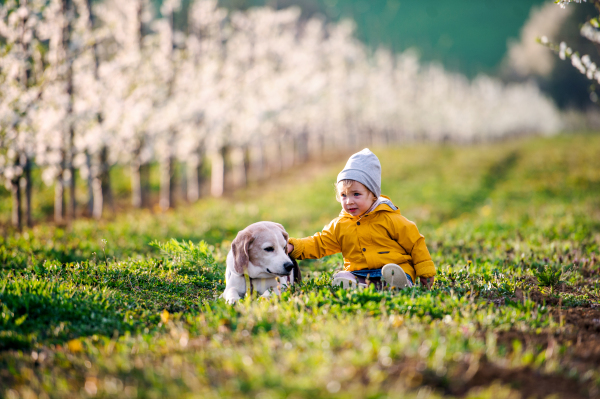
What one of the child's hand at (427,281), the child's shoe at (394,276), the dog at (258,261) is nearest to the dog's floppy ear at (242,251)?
the dog at (258,261)

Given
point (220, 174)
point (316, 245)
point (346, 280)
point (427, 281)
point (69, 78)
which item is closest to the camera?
point (346, 280)

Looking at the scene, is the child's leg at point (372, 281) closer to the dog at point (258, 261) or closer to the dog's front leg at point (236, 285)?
the dog at point (258, 261)

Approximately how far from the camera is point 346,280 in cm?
420

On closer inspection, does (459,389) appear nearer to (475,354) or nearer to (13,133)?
(475,354)

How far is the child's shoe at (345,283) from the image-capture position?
4.12m

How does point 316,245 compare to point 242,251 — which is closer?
point 242,251

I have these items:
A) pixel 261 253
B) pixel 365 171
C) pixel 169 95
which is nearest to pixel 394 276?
pixel 365 171

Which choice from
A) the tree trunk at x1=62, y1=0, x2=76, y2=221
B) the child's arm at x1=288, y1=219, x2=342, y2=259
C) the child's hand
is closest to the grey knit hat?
the child's arm at x1=288, y1=219, x2=342, y2=259

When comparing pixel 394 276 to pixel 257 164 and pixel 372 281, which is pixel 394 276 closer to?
pixel 372 281

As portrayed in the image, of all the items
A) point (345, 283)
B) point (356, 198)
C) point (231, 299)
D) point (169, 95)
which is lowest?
point (231, 299)

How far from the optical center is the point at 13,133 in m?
8.76

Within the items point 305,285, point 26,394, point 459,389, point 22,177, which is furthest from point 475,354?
point 22,177

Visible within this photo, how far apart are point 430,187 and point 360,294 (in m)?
15.0

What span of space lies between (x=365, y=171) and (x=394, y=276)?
1.08 meters
